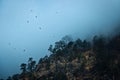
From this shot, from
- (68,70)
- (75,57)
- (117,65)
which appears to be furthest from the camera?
(75,57)

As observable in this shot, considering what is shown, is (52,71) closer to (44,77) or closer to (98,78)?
(44,77)

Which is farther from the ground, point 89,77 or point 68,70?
point 68,70

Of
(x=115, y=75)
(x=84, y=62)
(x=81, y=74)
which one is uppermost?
(x=84, y=62)

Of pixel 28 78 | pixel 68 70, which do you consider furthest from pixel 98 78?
pixel 28 78

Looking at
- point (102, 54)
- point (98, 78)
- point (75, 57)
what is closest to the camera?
point (98, 78)

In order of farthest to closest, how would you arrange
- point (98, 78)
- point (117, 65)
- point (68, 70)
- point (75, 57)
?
point (75, 57)
point (68, 70)
point (98, 78)
point (117, 65)

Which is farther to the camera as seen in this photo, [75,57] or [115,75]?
[75,57]

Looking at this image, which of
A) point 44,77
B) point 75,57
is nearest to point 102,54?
point 75,57

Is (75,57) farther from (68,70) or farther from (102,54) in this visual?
(102,54)

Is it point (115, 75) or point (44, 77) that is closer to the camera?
point (115, 75)
